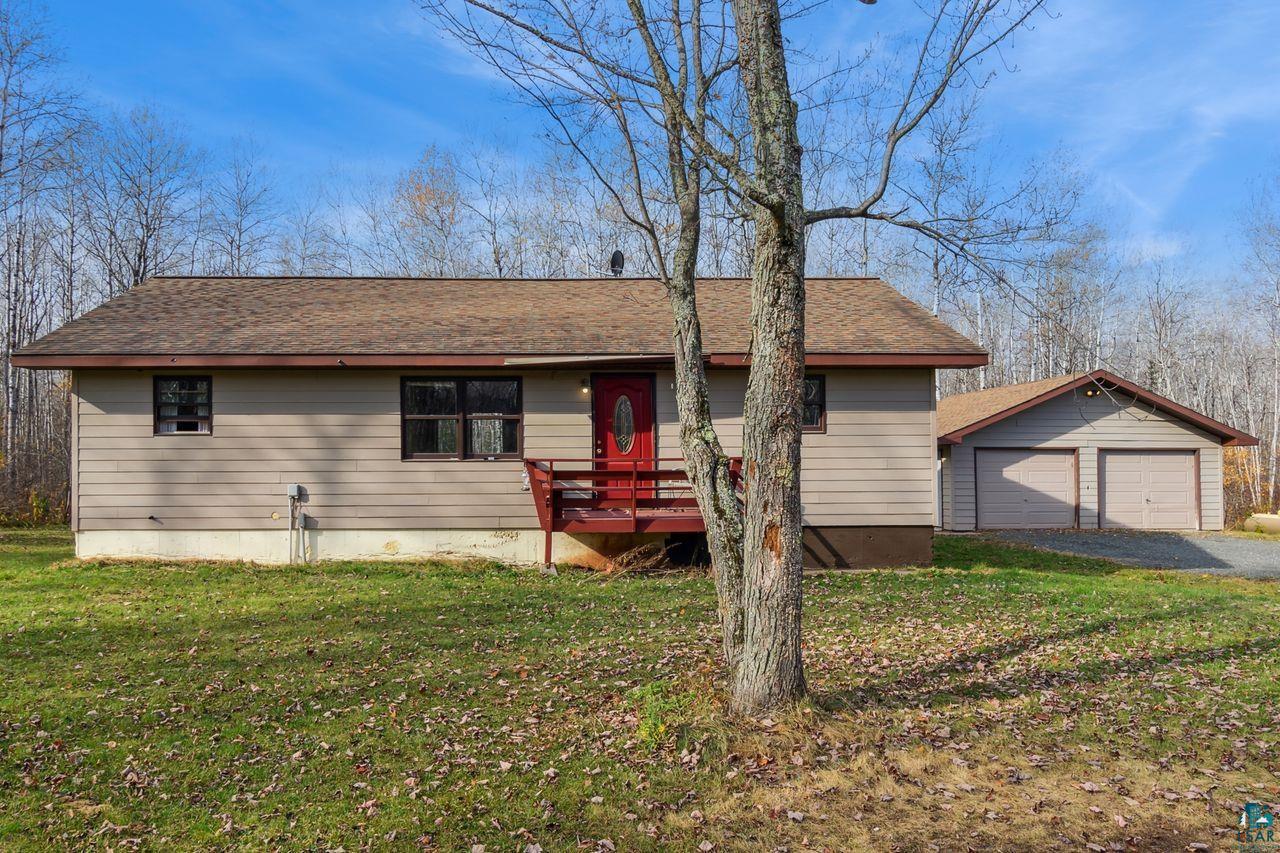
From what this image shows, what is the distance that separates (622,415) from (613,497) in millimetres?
1136

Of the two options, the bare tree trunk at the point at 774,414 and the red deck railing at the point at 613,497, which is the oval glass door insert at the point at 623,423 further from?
the bare tree trunk at the point at 774,414

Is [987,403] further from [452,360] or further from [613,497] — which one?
[452,360]

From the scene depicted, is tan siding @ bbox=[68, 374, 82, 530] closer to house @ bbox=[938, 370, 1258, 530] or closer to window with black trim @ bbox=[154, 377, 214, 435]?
window with black trim @ bbox=[154, 377, 214, 435]

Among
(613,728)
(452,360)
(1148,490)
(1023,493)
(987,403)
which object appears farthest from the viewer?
(987,403)

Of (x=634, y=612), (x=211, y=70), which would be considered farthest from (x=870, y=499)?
(x=211, y=70)

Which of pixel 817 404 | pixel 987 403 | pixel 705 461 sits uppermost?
pixel 987 403

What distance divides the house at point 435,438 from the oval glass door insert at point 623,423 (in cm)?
3

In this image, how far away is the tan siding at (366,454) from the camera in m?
10.8

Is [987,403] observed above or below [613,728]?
above

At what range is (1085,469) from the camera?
17969mm

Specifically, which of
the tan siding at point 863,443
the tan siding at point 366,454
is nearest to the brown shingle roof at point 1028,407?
the tan siding at point 863,443

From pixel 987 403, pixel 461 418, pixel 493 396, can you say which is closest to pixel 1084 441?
pixel 987 403

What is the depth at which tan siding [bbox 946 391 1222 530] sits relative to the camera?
58.5 ft

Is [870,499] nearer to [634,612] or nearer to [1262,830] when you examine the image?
[634,612]
